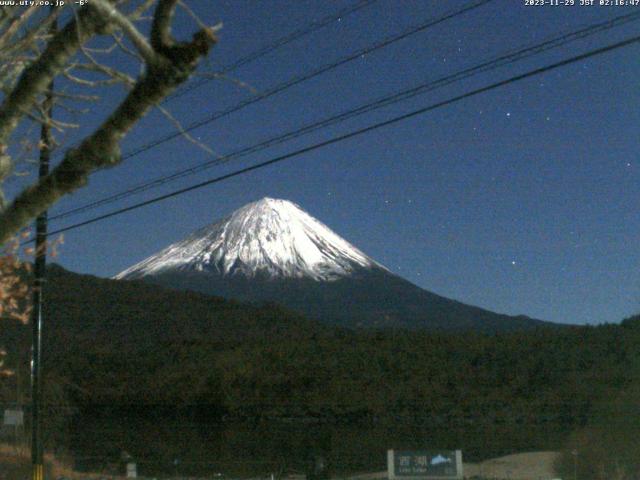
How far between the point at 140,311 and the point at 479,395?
27663 mm

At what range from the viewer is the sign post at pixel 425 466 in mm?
18859

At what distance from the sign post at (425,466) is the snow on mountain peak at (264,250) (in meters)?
108

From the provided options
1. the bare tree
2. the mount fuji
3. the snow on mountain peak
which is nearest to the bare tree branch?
the bare tree

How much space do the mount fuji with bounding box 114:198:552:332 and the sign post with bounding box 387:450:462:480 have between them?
253ft

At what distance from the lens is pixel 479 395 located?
42500mm

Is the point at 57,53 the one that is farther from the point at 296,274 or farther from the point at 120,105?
the point at 296,274

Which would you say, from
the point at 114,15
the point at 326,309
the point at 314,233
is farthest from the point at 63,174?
the point at 314,233

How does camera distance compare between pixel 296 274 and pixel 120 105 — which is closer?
pixel 120 105

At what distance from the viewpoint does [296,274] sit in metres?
130

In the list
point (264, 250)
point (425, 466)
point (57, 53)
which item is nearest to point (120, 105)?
point (57, 53)

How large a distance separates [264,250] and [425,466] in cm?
12391

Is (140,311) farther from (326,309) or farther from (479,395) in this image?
(326,309)

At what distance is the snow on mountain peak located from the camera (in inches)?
5236

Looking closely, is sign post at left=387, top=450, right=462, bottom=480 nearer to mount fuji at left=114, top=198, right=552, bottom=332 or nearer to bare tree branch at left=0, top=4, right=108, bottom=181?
bare tree branch at left=0, top=4, right=108, bottom=181
